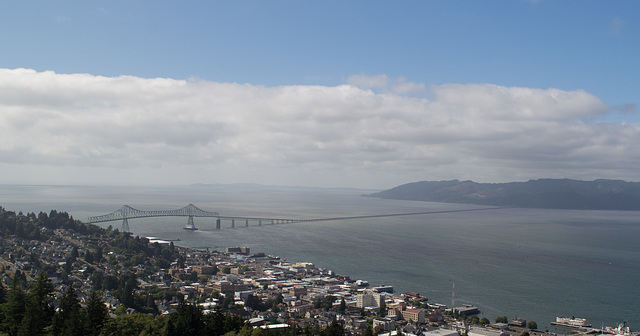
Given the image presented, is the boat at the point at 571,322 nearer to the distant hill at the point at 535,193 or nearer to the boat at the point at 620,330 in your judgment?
the boat at the point at 620,330

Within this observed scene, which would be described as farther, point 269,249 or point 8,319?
point 269,249

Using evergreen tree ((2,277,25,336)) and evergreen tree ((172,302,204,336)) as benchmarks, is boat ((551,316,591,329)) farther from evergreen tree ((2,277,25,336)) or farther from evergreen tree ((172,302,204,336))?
evergreen tree ((2,277,25,336))

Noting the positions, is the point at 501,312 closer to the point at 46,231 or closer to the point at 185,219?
the point at 46,231

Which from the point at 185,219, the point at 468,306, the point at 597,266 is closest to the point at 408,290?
the point at 468,306

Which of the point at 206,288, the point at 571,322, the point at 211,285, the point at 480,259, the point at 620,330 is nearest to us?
the point at 620,330

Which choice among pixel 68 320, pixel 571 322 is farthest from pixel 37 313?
pixel 571 322

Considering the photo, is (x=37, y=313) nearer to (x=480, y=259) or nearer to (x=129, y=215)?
(x=480, y=259)

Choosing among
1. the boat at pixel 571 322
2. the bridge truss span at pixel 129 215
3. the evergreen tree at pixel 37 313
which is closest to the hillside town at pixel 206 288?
the evergreen tree at pixel 37 313
